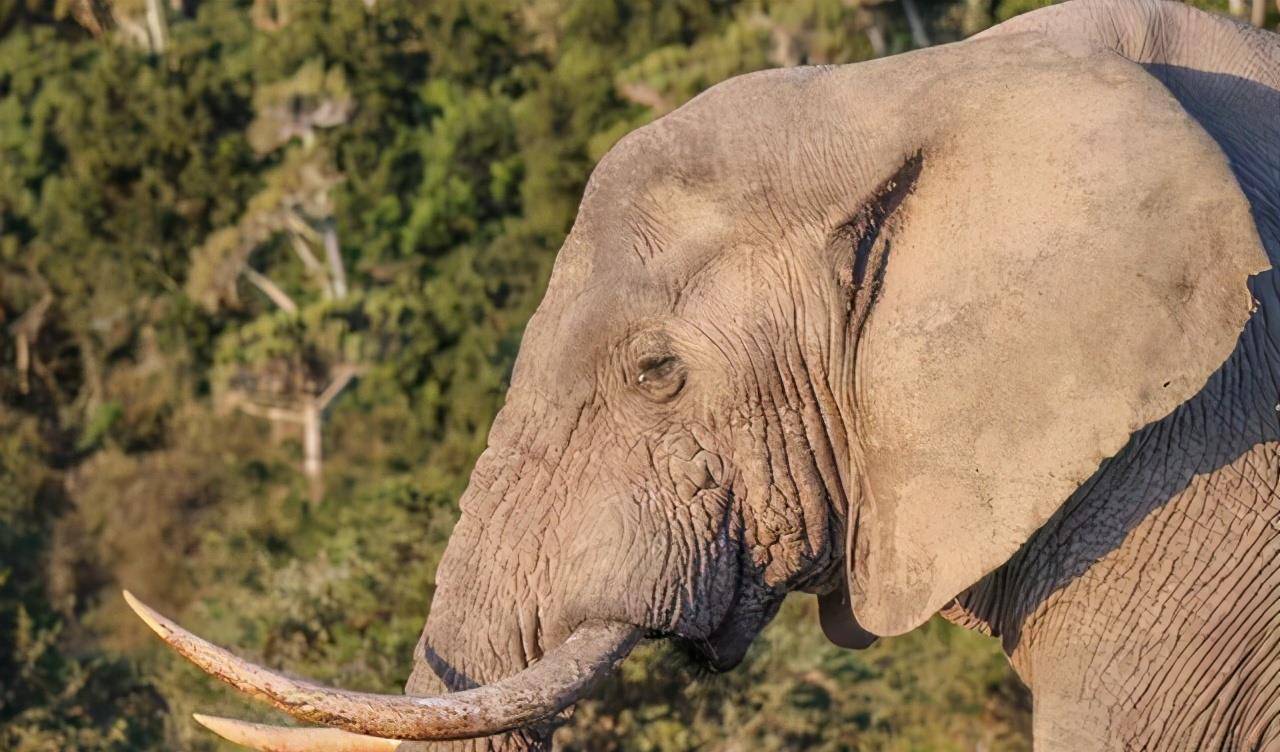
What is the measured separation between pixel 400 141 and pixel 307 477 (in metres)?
5.22

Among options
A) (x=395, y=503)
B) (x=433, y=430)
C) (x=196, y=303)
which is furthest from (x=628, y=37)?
(x=395, y=503)

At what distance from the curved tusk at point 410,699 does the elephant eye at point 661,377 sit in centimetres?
37

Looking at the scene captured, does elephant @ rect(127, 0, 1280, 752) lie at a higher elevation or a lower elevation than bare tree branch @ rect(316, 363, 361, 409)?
higher

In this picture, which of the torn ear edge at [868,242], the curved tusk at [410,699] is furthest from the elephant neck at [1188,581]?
the curved tusk at [410,699]

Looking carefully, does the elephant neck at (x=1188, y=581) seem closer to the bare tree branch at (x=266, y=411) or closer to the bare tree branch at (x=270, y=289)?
the bare tree branch at (x=266, y=411)

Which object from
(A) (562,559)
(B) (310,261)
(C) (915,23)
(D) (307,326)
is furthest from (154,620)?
(B) (310,261)

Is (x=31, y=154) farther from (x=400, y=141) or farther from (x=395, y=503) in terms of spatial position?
(x=395, y=503)

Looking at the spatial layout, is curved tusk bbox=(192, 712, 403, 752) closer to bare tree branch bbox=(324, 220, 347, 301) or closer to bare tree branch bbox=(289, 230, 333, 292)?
bare tree branch bbox=(324, 220, 347, 301)

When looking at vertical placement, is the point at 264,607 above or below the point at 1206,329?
below

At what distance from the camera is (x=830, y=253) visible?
8.12 feet

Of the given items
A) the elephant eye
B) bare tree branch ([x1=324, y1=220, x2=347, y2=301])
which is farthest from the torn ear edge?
bare tree branch ([x1=324, y1=220, x2=347, y2=301])

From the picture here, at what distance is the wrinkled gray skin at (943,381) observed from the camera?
229 centimetres

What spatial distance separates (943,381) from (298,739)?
38.5 inches

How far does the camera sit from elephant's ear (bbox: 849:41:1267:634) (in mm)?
2250
